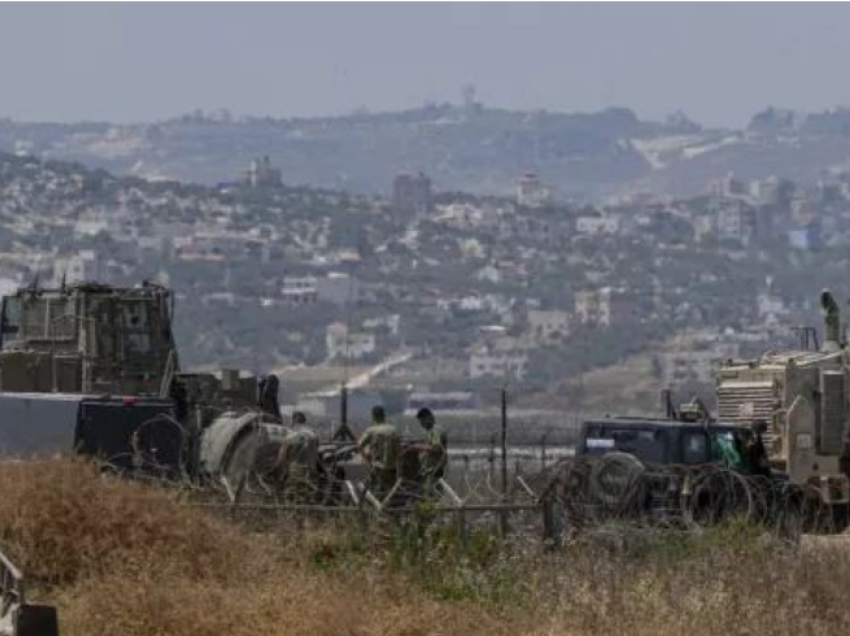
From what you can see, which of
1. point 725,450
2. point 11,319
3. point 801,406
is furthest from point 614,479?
point 11,319

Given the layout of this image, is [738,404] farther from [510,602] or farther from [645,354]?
[645,354]

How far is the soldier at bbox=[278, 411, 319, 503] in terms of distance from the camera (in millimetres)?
33344

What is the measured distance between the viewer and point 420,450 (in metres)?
33.8

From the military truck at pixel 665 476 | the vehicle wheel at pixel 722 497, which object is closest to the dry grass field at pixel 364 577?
the military truck at pixel 665 476

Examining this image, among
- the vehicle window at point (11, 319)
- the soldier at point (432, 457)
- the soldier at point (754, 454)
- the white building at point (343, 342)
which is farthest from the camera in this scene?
the white building at point (343, 342)

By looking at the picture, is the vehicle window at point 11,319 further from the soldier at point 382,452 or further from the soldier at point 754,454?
the soldier at point 754,454

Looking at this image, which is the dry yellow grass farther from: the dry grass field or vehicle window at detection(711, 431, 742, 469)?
vehicle window at detection(711, 431, 742, 469)

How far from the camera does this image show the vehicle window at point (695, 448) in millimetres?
36594

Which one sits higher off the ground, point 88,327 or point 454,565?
point 88,327

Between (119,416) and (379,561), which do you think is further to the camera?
(119,416)

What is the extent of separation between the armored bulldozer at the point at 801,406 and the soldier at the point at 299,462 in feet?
28.4

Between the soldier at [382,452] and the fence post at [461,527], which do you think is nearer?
the fence post at [461,527]

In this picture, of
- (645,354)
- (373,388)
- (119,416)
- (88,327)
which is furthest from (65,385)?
(645,354)

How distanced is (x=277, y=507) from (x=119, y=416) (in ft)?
14.8
